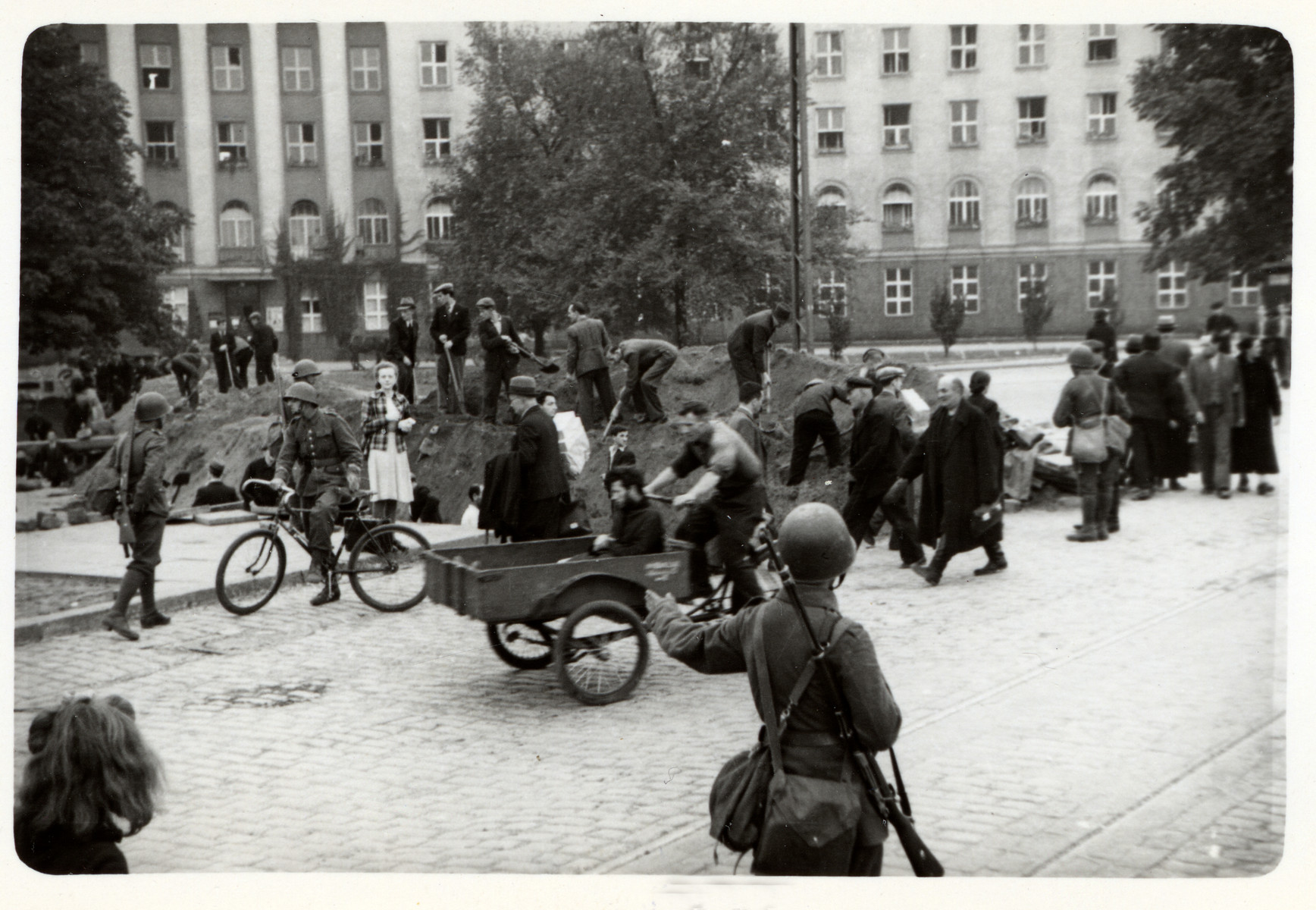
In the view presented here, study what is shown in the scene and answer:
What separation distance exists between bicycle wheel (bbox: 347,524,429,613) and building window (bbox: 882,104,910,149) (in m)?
4.66

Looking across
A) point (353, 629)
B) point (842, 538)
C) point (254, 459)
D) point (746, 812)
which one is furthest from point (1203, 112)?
point (254, 459)

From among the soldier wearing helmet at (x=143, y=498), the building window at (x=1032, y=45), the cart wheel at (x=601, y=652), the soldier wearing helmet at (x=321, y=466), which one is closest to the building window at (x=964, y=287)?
the building window at (x=1032, y=45)

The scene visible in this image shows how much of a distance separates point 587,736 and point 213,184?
4.29 m

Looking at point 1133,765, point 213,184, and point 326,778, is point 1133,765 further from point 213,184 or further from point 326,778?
point 213,184

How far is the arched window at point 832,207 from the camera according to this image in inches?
412

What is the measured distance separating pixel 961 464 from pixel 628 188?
11.7ft

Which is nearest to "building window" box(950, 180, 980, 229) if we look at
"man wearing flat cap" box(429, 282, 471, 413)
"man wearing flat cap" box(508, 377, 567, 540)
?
"man wearing flat cap" box(508, 377, 567, 540)

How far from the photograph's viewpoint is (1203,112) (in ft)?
22.5

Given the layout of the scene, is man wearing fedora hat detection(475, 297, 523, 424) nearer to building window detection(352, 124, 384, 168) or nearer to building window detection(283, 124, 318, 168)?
building window detection(352, 124, 384, 168)

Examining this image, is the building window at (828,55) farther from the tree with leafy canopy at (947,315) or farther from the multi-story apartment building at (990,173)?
the tree with leafy canopy at (947,315)

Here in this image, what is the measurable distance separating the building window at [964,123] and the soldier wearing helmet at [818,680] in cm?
574

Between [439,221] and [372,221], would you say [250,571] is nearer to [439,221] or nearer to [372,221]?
[372,221]

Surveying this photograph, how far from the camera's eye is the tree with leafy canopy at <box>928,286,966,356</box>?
36.3ft

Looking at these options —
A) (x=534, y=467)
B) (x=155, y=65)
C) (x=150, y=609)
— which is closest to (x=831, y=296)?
(x=534, y=467)
